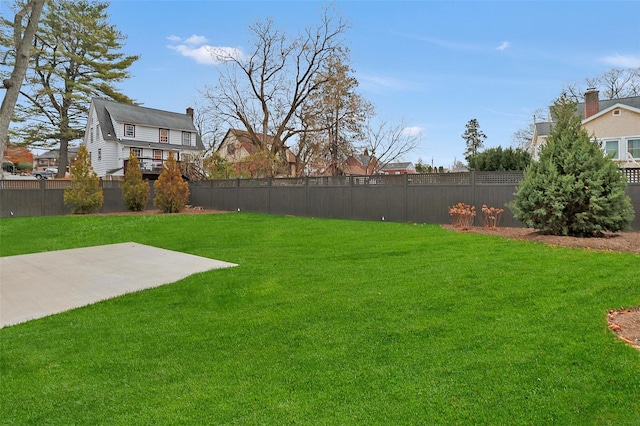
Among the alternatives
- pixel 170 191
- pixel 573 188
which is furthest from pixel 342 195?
pixel 573 188

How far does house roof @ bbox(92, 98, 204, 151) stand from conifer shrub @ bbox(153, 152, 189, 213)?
41.9 ft

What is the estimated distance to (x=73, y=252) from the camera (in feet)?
26.2

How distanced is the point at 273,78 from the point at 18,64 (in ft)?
64.7

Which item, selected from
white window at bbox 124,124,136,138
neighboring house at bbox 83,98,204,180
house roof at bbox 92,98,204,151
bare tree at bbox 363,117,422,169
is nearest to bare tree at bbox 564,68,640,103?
bare tree at bbox 363,117,422,169

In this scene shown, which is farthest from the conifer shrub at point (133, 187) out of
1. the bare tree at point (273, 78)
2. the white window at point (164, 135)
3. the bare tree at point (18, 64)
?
the white window at point (164, 135)

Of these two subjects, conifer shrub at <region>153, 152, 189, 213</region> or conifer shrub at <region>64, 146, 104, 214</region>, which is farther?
conifer shrub at <region>153, 152, 189, 213</region>

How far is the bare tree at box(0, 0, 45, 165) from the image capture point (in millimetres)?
4730

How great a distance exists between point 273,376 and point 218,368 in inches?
16.9

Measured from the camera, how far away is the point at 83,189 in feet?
52.4

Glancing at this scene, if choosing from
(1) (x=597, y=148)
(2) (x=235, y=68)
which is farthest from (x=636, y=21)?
(2) (x=235, y=68)

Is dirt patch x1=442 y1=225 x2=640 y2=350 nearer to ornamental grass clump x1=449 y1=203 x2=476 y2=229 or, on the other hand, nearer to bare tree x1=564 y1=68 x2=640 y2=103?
ornamental grass clump x1=449 y1=203 x2=476 y2=229

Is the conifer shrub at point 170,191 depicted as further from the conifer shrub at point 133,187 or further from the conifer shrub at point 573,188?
the conifer shrub at point 573,188

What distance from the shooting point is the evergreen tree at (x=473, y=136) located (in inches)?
2312

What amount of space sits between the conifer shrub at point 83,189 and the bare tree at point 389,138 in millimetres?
14573
